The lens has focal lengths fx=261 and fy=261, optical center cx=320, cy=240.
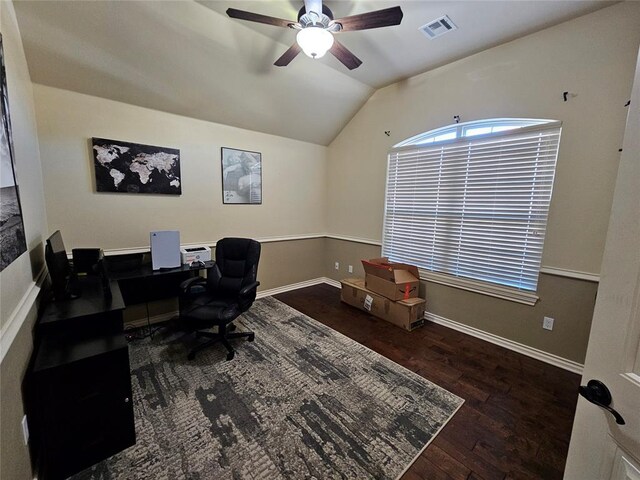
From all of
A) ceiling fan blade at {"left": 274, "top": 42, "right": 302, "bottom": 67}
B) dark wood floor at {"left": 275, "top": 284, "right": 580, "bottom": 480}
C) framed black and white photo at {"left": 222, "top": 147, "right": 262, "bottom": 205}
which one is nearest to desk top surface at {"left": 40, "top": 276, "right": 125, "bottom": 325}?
framed black and white photo at {"left": 222, "top": 147, "right": 262, "bottom": 205}

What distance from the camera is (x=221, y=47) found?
7.82 ft

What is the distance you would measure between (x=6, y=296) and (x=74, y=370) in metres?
0.48

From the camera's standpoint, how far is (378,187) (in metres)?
3.68

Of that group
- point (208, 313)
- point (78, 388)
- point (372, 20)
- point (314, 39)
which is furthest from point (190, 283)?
point (372, 20)

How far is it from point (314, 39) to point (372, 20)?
0.38 metres

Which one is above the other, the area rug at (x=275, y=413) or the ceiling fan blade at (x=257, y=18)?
the ceiling fan blade at (x=257, y=18)

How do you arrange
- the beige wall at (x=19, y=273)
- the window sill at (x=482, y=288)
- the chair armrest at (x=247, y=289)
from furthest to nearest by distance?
the window sill at (x=482, y=288) < the chair armrest at (x=247, y=289) < the beige wall at (x=19, y=273)

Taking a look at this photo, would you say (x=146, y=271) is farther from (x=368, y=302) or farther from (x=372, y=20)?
(x=372, y=20)

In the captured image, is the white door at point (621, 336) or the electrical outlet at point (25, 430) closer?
the white door at point (621, 336)

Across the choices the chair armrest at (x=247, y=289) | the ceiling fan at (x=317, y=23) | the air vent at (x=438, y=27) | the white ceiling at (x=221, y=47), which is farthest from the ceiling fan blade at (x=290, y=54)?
the chair armrest at (x=247, y=289)

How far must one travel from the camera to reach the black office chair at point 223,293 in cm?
224

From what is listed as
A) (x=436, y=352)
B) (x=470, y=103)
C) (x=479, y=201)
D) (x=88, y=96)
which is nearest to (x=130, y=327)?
(x=88, y=96)

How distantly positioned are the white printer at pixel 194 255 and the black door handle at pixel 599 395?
303 cm

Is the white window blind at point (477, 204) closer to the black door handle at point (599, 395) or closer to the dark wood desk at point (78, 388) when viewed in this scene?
the black door handle at point (599, 395)
